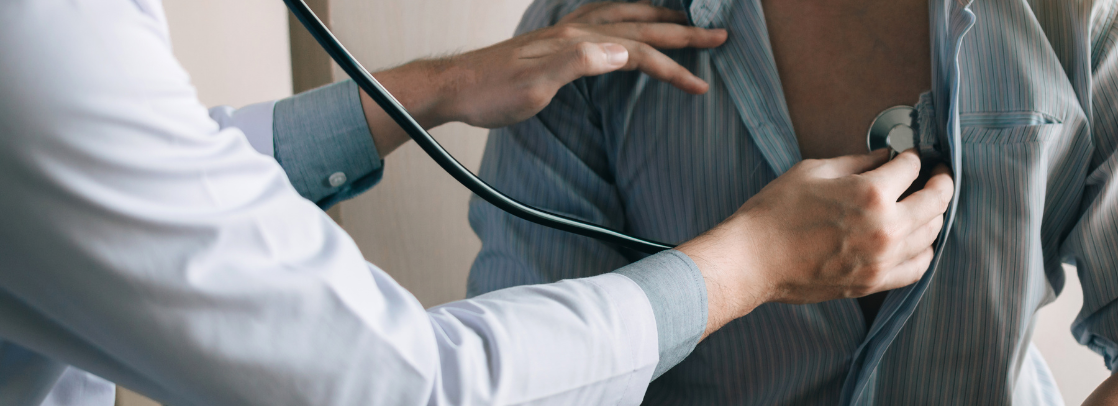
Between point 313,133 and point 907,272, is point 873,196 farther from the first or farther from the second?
point 313,133

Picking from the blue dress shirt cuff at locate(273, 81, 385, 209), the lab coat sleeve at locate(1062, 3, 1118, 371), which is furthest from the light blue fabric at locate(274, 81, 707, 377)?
the lab coat sleeve at locate(1062, 3, 1118, 371)

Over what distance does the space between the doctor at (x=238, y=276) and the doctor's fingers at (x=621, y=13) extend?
35cm

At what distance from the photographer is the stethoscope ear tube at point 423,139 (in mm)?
520

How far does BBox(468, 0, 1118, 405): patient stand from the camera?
0.65 metres

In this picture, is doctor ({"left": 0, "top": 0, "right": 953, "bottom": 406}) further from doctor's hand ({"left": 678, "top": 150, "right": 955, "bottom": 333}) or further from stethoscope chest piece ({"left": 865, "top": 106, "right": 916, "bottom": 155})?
stethoscope chest piece ({"left": 865, "top": 106, "right": 916, "bottom": 155})

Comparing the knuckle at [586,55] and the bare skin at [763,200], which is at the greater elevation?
the knuckle at [586,55]

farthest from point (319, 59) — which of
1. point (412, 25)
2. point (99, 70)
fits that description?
point (99, 70)

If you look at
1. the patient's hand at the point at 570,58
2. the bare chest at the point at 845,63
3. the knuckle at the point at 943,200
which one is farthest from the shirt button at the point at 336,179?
the knuckle at the point at 943,200

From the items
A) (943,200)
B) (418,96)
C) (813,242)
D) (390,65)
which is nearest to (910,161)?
(943,200)

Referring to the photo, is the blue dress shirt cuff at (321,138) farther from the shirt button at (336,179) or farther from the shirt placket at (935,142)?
the shirt placket at (935,142)

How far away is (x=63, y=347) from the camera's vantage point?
35cm

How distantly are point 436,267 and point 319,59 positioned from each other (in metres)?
0.51

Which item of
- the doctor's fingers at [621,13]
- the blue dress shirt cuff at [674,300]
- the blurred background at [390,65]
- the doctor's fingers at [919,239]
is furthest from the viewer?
the blurred background at [390,65]

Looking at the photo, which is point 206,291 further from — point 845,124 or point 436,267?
point 436,267
